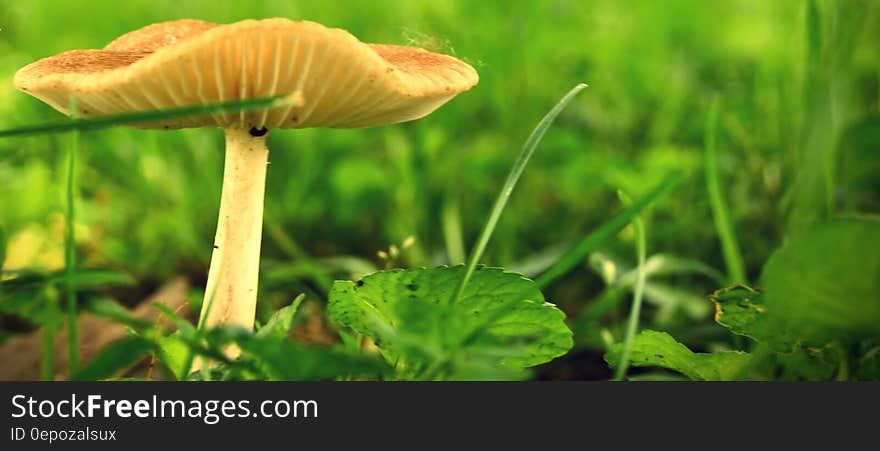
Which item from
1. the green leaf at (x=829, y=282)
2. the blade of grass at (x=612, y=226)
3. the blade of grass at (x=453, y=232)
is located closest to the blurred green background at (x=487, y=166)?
the blade of grass at (x=453, y=232)

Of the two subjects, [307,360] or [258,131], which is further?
[258,131]

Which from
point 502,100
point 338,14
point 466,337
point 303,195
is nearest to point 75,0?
point 338,14

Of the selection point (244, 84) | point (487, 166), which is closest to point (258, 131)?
point (244, 84)

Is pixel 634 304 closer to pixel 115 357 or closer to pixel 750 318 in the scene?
pixel 750 318

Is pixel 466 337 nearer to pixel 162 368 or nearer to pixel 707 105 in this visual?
pixel 162 368

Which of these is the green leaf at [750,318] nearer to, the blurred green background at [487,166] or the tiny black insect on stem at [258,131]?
the blurred green background at [487,166]

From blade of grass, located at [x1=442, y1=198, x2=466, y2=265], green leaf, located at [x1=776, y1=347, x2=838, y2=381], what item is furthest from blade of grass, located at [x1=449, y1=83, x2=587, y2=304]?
blade of grass, located at [x1=442, y1=198, x2=466, y2=265]
